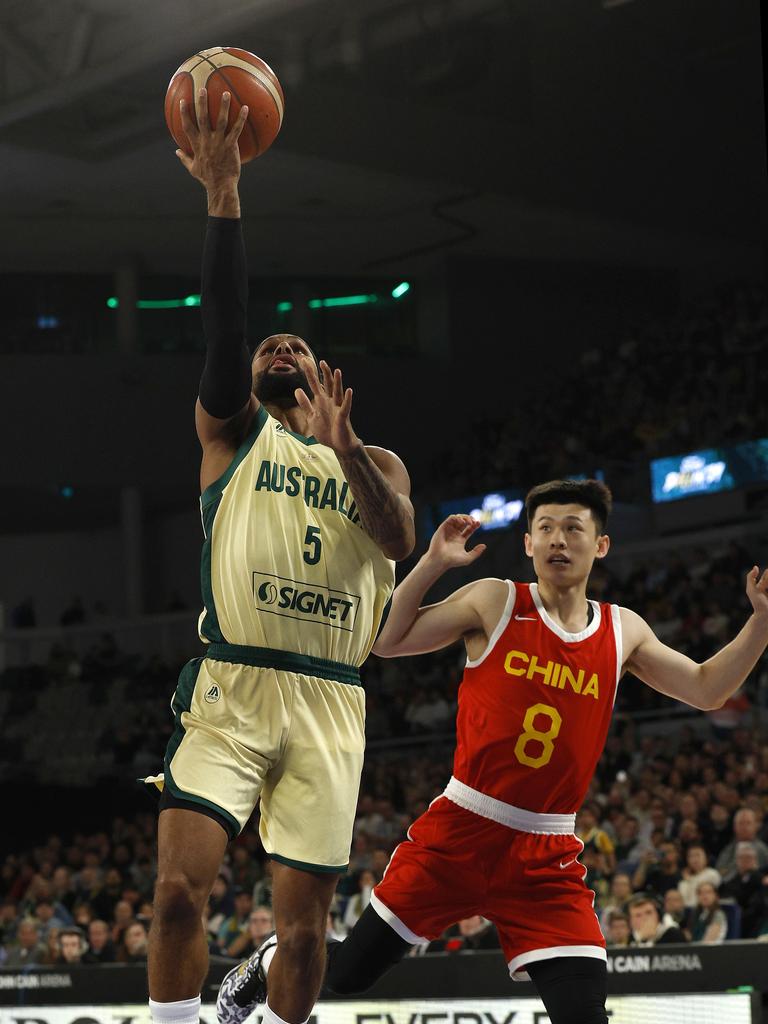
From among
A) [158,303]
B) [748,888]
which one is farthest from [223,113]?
[158,303]

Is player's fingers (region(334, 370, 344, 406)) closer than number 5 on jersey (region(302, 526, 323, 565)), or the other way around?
player's fingers (region(334, 370, 344, 406))

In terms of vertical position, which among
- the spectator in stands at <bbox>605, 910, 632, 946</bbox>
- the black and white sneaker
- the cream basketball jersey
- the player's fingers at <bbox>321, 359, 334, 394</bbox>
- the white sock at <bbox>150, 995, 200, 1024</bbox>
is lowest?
the spectator in stands at <bbox>605, 910, 632, 946</bbox>

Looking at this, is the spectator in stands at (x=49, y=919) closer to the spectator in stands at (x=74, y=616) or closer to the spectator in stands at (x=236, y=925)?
the spectator in stands at (x=236, y=925)

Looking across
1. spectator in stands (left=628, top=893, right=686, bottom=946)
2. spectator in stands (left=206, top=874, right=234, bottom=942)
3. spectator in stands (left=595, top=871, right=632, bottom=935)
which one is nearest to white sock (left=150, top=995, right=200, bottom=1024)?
spectator in stands (left=628, top=893, right=686, bottom=946)

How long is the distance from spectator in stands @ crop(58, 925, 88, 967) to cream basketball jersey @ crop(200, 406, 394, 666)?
9.13m

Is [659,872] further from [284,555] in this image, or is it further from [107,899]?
[284,555]

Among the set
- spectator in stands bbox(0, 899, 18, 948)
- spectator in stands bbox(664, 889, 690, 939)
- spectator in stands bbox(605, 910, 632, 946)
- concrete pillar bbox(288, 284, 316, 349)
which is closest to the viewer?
spectator in stands bbox(605, 910, 632, 946)

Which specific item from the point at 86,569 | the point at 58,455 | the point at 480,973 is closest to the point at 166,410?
the point at 58,455

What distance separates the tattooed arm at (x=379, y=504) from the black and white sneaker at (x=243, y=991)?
5.47 feet

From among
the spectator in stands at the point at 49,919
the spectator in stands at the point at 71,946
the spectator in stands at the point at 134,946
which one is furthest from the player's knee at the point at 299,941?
the spectator in stands at the point at 49,919

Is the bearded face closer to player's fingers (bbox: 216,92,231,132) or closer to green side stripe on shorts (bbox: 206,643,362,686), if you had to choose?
player's fingers (bbox: 216,92,231,132)

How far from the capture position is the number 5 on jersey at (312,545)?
14.7 feet

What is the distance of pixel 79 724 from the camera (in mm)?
24734

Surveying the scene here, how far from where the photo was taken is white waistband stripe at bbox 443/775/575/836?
192 inches
